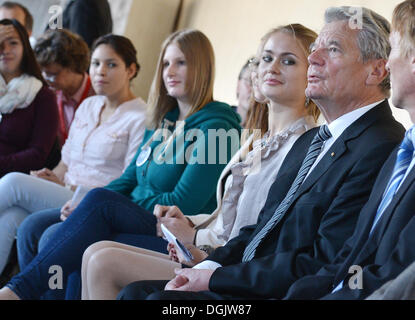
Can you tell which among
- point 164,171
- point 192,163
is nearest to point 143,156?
point 164,171

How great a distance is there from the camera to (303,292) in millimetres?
1485

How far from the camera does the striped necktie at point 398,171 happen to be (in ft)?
4.72

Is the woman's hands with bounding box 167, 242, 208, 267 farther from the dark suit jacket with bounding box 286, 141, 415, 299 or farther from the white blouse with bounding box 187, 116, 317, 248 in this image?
the dark suit jacket with bounding box 286, 141, 415, 299

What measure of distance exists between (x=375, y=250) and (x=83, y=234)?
125 cm

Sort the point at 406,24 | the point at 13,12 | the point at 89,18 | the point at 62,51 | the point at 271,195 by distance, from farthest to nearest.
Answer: the point at 13,12
the point at 89,18
the point at 62,51
the point at 271,195
the point at 406,24

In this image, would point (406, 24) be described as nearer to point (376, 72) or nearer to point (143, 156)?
point (376, 72)

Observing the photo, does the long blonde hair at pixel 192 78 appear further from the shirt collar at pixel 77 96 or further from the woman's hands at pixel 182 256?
the shirt collar at pixel 77 96

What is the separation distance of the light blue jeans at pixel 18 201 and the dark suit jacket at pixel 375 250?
1.89 meters

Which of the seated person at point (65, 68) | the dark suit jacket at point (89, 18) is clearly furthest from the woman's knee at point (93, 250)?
the dark suit jacket at point (89, 18)

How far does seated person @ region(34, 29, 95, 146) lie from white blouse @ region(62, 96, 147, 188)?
0.60 meters

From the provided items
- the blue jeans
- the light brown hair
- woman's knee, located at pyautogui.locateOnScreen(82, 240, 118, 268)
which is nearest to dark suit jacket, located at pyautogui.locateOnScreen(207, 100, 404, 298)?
the light brown hair

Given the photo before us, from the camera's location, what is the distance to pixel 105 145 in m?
3.30

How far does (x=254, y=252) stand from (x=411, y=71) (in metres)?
0.65

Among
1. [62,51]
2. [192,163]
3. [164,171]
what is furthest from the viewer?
[62,51]
